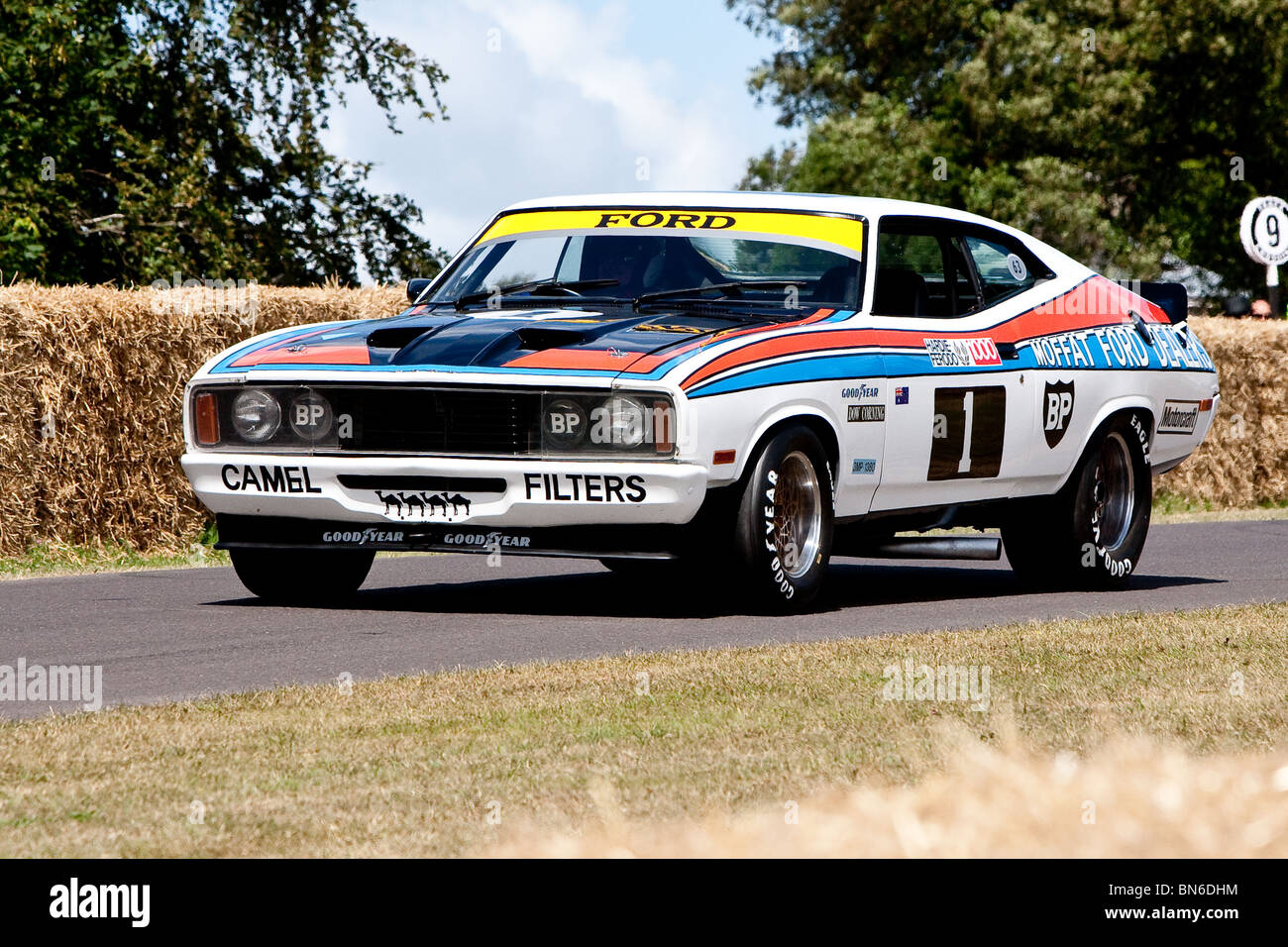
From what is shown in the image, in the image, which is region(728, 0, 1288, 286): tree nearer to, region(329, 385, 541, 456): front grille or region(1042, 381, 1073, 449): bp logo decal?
region(1042, 381, 1073, 449): bp logo decal

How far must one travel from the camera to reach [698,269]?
901 cm

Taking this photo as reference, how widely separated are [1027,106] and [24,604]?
36.1 meters

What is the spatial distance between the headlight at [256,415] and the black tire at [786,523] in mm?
1953

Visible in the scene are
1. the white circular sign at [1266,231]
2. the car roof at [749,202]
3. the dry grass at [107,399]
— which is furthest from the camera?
the white circular sign at [1266,231]

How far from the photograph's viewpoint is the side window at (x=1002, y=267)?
9930mm

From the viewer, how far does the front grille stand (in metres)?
7.89

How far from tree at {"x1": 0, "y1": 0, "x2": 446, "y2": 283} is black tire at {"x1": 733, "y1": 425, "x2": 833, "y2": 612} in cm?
1474

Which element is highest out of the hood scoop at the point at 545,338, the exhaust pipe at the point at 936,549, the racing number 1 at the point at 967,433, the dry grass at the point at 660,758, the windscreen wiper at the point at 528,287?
the windscreen wiper at the point at 528,287

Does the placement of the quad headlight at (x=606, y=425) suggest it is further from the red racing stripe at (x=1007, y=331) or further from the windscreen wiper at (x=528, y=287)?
the windscreen wiper at (x=528, y=287)
